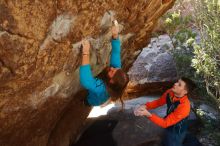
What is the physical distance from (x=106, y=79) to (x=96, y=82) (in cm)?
27

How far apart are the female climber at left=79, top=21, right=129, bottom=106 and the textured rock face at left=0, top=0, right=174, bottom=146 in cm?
14

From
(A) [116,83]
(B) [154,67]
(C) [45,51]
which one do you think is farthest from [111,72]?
(B) [154,67]

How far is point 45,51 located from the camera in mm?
4520

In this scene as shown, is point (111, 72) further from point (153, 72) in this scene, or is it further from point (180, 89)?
point (153, 72)

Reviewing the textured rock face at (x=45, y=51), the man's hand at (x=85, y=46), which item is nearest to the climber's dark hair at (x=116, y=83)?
the textured rock face at (x=45, y=51)

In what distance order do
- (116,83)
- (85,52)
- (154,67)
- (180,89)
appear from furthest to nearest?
1. (154,67)
2. (180,89)
3. (116,83)
4. (85,52)

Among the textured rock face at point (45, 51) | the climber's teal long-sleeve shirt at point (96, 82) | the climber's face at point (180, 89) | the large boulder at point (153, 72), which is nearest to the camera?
the textured rock face at point (45, 51)

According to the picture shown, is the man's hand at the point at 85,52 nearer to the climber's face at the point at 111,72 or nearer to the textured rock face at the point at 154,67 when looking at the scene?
the climber's face at the point at 111,72

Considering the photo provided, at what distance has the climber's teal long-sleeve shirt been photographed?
5004 mm

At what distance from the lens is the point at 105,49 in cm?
585

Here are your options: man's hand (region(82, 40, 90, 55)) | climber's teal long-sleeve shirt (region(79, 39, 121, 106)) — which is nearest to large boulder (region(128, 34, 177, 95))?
climber's teal long-sleeve shirt (region(79, 39, 121, 106))

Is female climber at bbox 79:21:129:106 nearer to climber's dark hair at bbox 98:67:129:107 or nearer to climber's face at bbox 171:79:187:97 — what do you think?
climber's dark hair at bbox 98:67:129:107

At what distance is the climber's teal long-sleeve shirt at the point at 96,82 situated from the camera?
5004 millimetres

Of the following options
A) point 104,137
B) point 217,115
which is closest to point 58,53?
point 104,137
